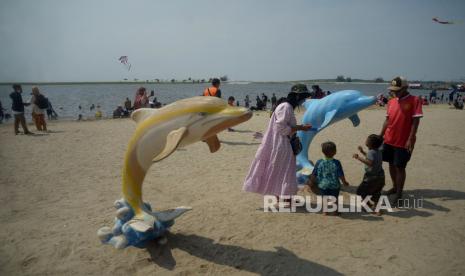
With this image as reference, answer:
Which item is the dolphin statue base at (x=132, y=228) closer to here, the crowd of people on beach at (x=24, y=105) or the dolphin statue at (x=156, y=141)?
the dolphin statue at (x=156, y=141)

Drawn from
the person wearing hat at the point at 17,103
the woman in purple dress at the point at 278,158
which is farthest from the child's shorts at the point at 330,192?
the person wearing hat at the point at 17,103

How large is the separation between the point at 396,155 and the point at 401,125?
20.4 inches

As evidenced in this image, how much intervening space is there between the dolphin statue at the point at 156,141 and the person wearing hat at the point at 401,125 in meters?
3.19

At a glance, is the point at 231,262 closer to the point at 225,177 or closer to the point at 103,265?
the point at 103,265

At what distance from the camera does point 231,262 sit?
12.9 feet

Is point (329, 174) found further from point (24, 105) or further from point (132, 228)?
point (24, 105)

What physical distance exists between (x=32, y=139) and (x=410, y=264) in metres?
12.4

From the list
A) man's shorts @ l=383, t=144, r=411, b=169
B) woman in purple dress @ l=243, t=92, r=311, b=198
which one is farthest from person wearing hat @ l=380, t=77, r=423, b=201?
woman in purple dress @ l=243, t=92, r=311, b=198

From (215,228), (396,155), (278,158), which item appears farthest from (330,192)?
(215,228)

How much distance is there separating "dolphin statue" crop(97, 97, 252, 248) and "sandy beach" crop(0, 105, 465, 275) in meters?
0.26

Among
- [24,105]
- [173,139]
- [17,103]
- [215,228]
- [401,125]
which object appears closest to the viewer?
[173,139]

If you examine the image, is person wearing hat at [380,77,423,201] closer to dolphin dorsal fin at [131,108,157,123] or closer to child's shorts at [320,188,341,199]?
child's shorts at [320,188,341,199]

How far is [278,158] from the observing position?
192 inches

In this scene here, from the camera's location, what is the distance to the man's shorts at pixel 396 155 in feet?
18.1
